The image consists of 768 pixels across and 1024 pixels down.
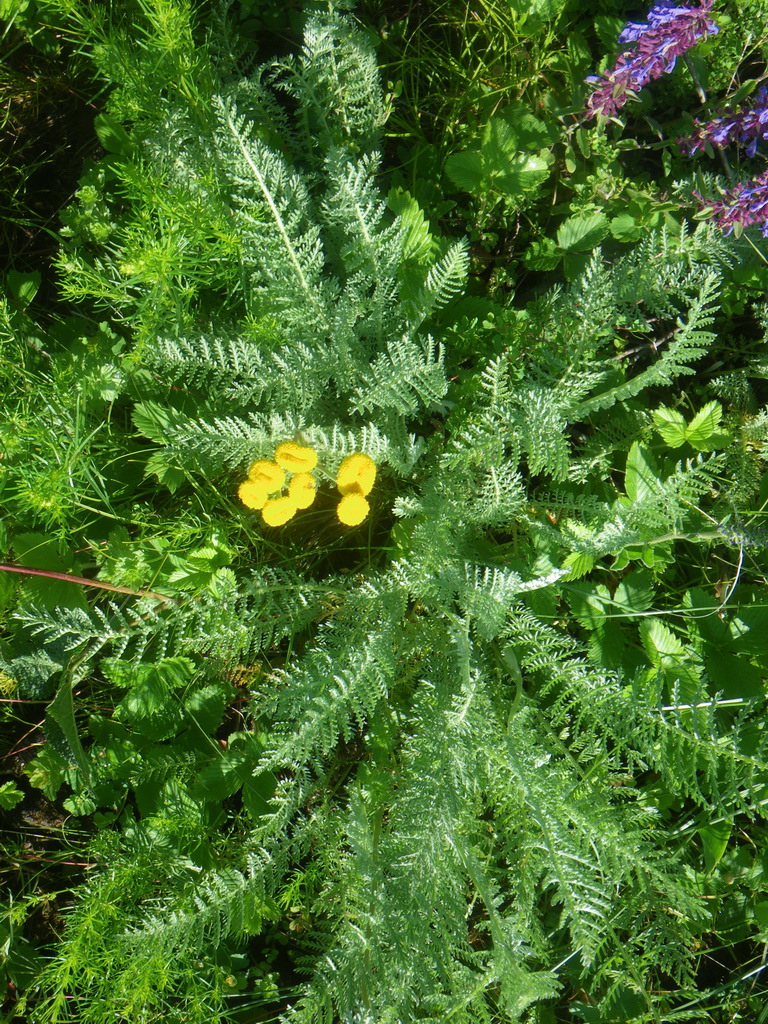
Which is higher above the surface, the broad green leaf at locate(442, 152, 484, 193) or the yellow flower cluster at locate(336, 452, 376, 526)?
the broad green leaf at locate(442, 152, 484, 193)

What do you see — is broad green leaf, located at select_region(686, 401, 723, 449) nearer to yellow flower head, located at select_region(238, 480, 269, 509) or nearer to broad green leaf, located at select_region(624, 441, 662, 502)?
broad green leaf, located at select_region(624, 441, 662, 502)

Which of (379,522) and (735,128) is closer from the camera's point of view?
(735,128)

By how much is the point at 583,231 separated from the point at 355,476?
1126mm

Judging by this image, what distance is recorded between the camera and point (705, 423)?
2.18m

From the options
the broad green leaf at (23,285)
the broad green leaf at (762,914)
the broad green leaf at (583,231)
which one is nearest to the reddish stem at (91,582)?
the broad green leaf at (23,285)

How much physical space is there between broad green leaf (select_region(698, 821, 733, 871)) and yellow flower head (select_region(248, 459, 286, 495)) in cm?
158

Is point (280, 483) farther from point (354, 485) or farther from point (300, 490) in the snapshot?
point (354, 485)

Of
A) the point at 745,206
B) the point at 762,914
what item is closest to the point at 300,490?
the point at 745,206

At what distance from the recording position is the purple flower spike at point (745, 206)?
204 cm

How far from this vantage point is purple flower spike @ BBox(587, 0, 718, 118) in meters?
1.96

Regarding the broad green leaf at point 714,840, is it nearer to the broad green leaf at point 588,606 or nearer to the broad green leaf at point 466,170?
the broad green leaf at point 588,606

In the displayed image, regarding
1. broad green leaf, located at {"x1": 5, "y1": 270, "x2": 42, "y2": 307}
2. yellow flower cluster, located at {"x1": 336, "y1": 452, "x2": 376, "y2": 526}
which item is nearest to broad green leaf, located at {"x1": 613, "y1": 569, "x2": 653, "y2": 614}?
yellow flower cluster, located at {"x1": 336, "y1": 452, "x2": 376, "y2": 526}

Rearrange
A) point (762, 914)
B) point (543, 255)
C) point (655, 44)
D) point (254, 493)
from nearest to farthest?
point (254, 493), point (655, 44), point (762, 914), point (543, 255)

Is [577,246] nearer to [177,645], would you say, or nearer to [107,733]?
[177,645]
